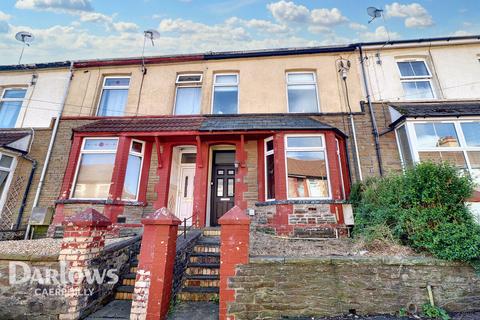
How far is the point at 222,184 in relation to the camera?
27.8 ft

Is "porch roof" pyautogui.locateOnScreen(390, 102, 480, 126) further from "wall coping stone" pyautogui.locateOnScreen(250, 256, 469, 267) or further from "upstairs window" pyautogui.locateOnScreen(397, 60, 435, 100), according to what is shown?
"wall coping stone" pyautogui.locateOnScreen(250, 256, 469, 267)

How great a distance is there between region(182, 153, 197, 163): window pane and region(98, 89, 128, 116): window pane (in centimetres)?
323

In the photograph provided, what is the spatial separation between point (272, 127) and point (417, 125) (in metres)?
4.72

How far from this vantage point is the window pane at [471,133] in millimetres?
7091

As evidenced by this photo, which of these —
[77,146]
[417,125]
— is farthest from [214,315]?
[417,125]

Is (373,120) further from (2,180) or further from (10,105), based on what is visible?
(10,105)

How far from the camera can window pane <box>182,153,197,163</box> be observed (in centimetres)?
882

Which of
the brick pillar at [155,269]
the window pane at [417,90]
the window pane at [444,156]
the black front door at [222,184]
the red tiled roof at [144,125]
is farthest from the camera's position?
the window pane at [417,90]

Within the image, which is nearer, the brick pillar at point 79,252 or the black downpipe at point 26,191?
the brick pillar at point 79,252

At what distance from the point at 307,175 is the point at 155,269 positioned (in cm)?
536

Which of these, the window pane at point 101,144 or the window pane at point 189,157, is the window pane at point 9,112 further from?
the window pane at point 189,157

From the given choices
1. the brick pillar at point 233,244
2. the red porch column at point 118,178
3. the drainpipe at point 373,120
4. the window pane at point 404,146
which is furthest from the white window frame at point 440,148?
the red porch column at point 118,178

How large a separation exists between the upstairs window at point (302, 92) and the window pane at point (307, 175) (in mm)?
2388

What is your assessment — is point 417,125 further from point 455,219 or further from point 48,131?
point 48,131
